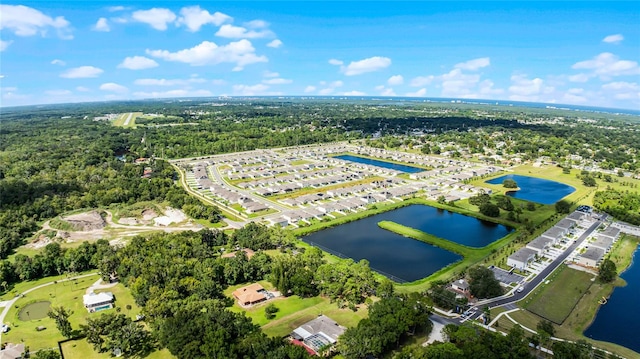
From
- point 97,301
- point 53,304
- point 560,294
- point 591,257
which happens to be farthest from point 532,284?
point 53,304

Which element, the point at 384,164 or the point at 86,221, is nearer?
the point at 86,221

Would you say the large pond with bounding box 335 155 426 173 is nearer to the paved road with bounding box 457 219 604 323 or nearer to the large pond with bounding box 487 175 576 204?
the large pond with bounding box 487 175 576 204

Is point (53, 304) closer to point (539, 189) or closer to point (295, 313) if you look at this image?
point (295, 313)

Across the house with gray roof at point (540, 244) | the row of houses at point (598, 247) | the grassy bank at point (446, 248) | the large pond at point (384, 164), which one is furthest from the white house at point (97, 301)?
the large pond at point (384, 164)

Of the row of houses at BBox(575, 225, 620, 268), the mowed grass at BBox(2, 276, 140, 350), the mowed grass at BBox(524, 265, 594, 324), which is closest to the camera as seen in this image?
the mowed grass at BBox(2, 276, 140, 350)

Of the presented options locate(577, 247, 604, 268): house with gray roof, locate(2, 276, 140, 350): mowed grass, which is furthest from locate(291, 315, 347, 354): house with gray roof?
locate(577, 247, 604, 268): house with gray roof

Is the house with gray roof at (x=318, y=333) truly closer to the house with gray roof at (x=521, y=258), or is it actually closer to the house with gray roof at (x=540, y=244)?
the house with gray roof at (x=521, y=258)
